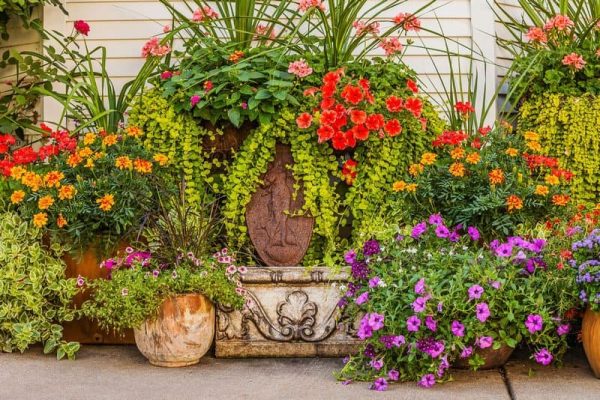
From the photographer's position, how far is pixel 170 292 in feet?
12.8

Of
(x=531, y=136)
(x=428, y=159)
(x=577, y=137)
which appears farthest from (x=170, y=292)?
(x=577, y=137)

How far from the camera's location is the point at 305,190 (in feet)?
14.6

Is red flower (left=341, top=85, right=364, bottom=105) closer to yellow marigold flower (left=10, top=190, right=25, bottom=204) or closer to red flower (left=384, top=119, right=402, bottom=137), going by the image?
red flower (left=384, top=119, right=402, bottom=137)

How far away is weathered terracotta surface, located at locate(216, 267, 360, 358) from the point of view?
4188 mm

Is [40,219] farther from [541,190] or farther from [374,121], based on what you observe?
→ [541,190]

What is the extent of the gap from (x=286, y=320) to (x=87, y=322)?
101cm

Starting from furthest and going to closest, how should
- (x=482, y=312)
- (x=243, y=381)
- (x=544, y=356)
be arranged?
(x=243, y=381)
(x=544, y=356)
(x=482, y=312)

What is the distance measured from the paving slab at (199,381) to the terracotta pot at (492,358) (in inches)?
1.5

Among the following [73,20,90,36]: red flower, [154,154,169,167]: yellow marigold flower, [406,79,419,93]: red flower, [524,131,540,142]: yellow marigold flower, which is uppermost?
[73,20,90,36]: red flower

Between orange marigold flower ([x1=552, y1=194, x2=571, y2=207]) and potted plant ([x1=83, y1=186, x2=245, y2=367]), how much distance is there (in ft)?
4.97

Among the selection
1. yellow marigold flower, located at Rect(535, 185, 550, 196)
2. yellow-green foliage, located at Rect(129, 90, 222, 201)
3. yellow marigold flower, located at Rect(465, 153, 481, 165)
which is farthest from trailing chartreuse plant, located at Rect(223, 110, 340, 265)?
yellow marigold flower, located at Rect(535, 185, 550, 196)

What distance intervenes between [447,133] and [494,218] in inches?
21.3

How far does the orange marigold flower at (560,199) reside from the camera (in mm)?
4223

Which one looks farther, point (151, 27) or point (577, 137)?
point (151, 27)
